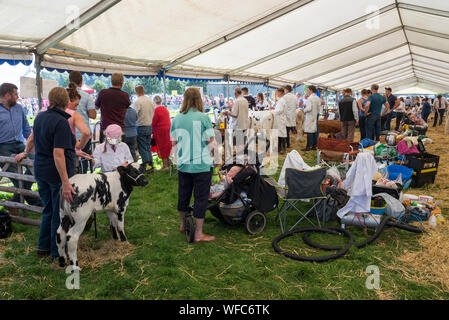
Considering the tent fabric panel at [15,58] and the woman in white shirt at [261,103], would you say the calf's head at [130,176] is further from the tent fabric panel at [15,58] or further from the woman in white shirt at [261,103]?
the woman in white shirt at [261,103]

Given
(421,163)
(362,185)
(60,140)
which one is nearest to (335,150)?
(421,163)

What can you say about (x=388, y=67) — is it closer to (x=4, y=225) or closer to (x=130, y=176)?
(x=130, y=176)

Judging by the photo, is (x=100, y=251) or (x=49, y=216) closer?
(x=49, y=216)

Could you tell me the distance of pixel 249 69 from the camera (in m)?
11.4

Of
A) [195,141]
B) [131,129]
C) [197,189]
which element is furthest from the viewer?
[131,129]

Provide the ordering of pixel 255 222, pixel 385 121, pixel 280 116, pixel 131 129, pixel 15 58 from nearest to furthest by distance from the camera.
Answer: pixel 255 222 < pixel 15 58 < pixel 131 129 < pixel 280 116 < pixel 385 121

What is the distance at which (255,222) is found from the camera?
4188 millimetres

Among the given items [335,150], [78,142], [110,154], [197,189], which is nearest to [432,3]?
[335,150]

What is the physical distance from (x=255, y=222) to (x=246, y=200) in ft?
1.06

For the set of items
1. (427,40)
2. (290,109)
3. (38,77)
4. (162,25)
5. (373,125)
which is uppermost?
(427,40)

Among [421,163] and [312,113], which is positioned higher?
[312,113]

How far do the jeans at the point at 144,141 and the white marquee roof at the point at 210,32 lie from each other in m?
1.54

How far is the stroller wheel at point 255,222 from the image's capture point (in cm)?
409

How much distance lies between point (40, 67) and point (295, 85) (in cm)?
1262
